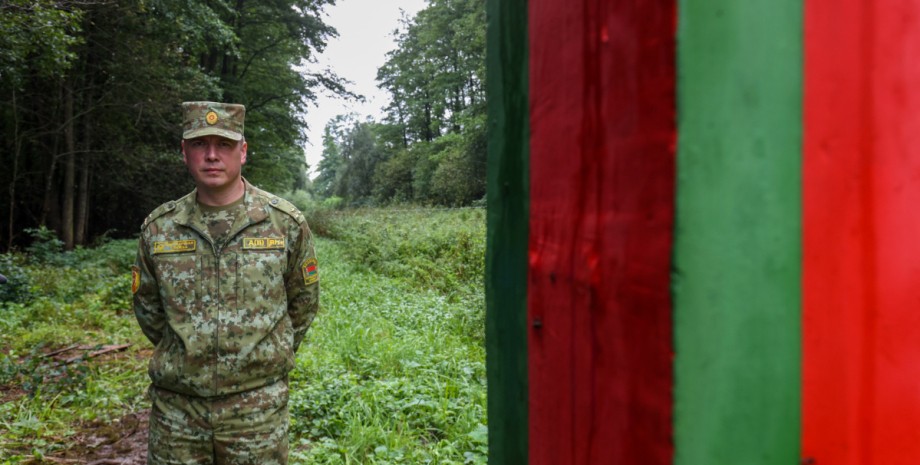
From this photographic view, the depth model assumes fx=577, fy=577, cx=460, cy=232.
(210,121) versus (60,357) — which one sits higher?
(210,121)

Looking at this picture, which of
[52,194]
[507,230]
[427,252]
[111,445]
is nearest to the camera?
[507,230]

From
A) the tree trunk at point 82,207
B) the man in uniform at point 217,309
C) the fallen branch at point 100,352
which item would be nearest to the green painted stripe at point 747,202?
the man in uniform at point 217,309

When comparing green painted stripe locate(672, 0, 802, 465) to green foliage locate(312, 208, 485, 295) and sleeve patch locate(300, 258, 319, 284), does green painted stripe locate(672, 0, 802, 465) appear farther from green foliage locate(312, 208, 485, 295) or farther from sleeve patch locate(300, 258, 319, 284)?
green foliage locate(312, 208, 485, 295)

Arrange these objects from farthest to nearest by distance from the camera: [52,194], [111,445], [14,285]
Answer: [52,194]
[14,285]
[111,445]

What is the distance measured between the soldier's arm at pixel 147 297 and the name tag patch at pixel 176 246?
0.36 ft

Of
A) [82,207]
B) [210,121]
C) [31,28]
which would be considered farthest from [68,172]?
[210,121]

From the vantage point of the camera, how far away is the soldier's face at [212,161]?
219cm

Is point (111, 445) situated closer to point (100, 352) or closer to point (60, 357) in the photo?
point (100, 352)

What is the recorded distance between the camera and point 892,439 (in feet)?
1.04

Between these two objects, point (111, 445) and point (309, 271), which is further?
point (111, 445)

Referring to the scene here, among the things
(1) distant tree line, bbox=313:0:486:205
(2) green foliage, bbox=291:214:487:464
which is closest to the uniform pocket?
Answer: (2) green foliage, bbox=291:214:487:464

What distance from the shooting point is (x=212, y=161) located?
7.21 feet

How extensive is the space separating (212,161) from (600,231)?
2104 mm

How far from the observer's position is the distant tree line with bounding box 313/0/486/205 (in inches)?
1013
